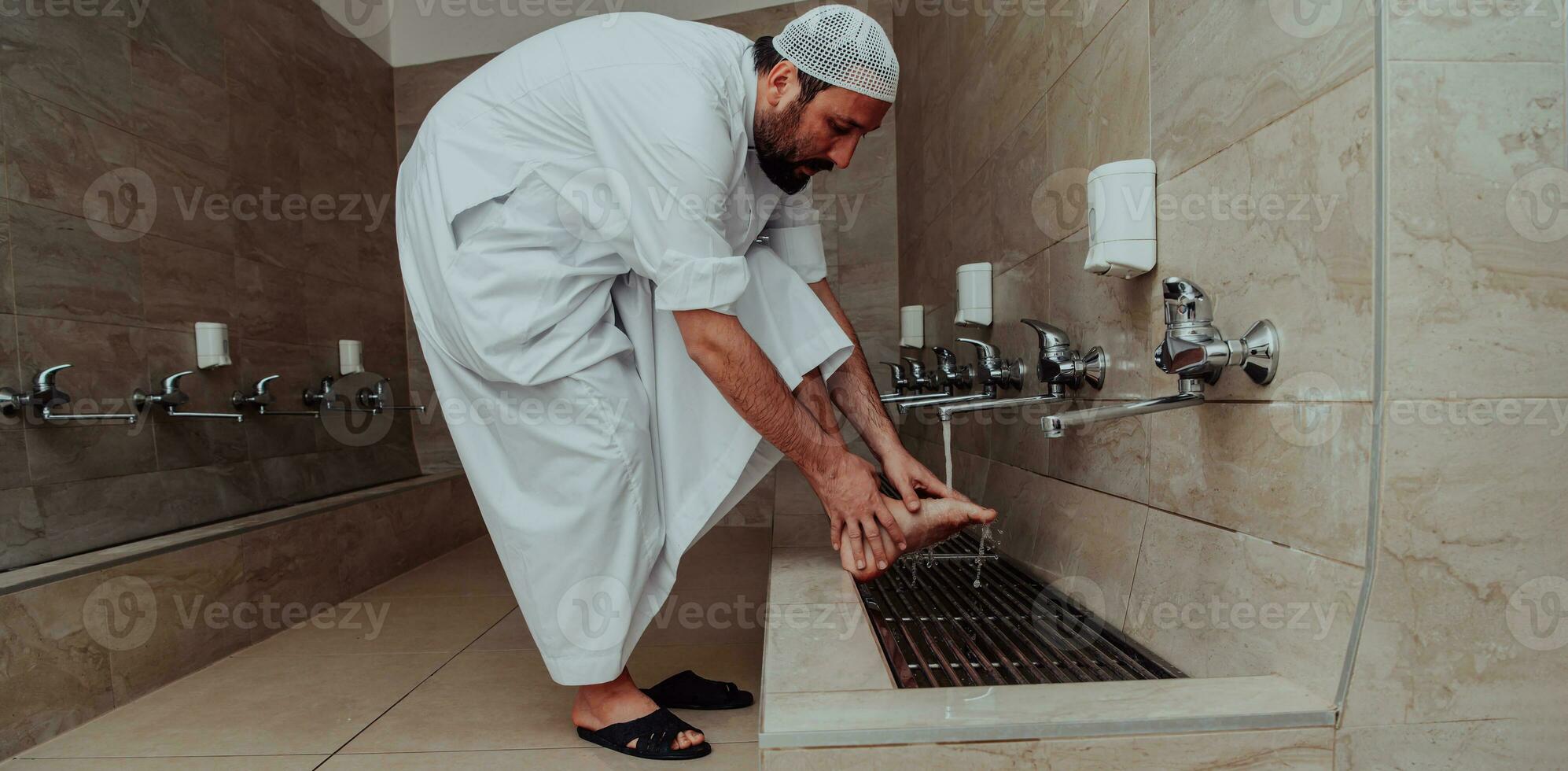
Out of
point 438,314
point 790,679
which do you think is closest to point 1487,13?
point 790,679

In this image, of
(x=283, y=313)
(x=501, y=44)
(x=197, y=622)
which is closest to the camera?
(x=197, y=622)

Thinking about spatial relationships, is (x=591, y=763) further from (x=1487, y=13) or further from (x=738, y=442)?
(x=1487, y=13)

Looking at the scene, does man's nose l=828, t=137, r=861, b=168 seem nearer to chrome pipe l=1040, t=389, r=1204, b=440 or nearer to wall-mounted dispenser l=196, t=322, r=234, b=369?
chrome pipe l=1040, t=389, r=1204, b=440

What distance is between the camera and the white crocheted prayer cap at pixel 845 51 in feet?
4.17

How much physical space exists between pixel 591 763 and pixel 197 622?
4.02 feet

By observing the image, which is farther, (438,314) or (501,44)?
(501,44)

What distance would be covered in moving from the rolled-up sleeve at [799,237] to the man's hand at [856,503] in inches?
20.3

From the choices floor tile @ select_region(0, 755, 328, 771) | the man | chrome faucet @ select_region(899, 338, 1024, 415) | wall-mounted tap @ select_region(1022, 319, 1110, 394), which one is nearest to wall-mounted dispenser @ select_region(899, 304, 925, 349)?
chrome faucet @ select_region(899, 338, 1024, 415)

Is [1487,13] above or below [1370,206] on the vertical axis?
above

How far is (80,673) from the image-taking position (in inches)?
67.1

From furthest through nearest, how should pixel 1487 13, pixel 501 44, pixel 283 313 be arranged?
pixel 501 44 < pixel 283 313 < pixel 1487 13

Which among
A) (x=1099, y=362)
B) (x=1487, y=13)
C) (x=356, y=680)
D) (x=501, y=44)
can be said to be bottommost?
(x=356, y=680)

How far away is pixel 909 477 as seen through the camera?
146 cm

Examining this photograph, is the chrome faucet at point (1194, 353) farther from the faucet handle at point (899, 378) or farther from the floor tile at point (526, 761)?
the faucet handle at point (899, 378)
